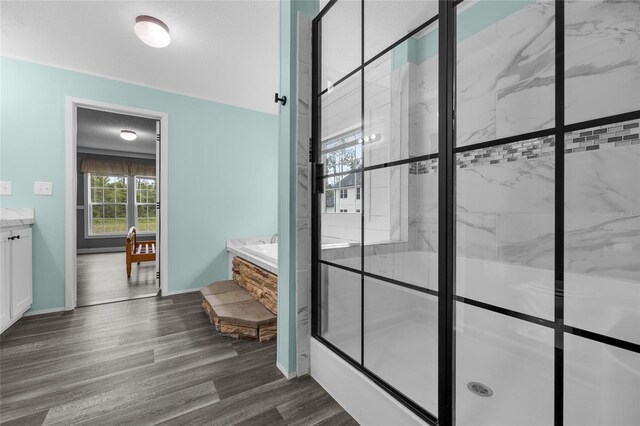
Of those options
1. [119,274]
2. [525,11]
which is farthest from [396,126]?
[119,274]

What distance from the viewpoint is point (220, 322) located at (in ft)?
7.14

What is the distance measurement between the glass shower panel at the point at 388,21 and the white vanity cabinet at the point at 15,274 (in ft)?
9.28

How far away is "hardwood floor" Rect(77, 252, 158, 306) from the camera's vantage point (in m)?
3.18

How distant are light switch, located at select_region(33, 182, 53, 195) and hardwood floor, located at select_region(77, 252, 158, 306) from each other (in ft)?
3.81

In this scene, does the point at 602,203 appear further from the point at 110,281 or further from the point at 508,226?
the point at 110,281

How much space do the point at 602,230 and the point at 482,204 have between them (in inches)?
13.1

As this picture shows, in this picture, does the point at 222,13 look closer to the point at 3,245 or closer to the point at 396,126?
the point at 396,126

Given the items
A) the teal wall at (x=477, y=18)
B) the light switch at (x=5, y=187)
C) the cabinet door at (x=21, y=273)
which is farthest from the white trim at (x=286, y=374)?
the light switch at (x=5, y=187)

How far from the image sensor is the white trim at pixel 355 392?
1.14 metres

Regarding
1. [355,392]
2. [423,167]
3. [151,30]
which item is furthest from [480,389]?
[151,30]

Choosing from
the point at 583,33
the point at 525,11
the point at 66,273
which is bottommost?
the point at 66,273

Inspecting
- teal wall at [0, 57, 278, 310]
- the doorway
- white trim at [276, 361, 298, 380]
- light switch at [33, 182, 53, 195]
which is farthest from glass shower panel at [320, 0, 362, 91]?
the doorway

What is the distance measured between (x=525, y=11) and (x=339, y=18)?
908 millimetres

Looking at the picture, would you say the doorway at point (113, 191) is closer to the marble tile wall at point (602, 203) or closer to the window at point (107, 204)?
the window at point (107, 204)
